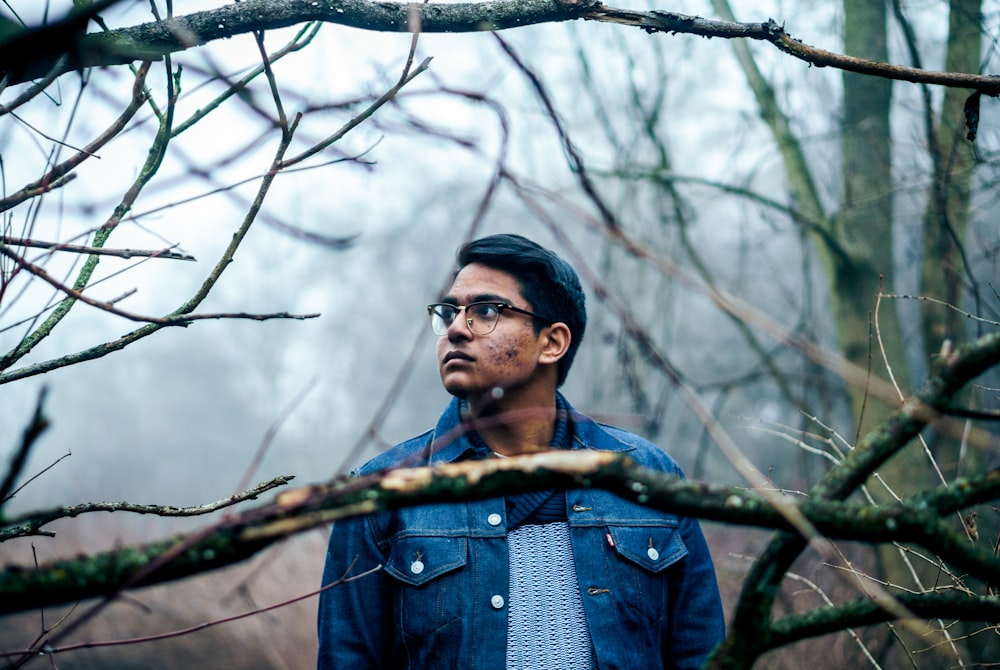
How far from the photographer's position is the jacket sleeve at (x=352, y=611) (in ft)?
6.55

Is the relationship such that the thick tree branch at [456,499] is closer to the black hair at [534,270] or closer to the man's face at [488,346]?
the man's face at [488,346]

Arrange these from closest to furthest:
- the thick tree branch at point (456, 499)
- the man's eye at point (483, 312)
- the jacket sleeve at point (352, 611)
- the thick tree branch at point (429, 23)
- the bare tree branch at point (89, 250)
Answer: the thick tree branch at point (456, 499) < the bare tree branch at point (89, 250) < the thick tree branch at point (429, 23) < the jacket sleeve at point (352, 611) < the man's eye at point (483, 312)

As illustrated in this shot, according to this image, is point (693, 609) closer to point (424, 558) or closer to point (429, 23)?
point (424, 558)

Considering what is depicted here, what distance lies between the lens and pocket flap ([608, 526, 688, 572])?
2.18 metres

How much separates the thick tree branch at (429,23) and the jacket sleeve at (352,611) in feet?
3.99

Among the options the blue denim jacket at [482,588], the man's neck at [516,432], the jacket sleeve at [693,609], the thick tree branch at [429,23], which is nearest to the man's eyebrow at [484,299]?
the man's neck at [516,432]

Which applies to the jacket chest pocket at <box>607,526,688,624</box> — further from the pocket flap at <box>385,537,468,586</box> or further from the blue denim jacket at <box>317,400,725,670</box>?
the pocket flap at <box>385,537,468,586</box>

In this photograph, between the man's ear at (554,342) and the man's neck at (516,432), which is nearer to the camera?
the man's neck at (516,432)

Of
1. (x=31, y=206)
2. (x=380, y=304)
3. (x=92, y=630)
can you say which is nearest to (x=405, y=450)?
(x=31, y=206)

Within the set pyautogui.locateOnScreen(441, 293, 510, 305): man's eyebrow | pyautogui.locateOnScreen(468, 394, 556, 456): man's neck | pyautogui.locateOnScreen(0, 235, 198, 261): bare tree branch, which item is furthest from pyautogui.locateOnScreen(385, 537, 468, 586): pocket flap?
pyautogui.locateOnScreen(0, 235, 198, 261): bare tree branch

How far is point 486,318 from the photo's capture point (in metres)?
2.45

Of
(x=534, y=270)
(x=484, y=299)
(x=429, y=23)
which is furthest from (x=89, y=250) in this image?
(x=534, y=270)

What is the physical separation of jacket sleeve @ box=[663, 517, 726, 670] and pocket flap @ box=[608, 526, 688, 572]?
0.15 ft

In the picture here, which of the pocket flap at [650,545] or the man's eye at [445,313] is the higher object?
the man's eye at [445,313]
